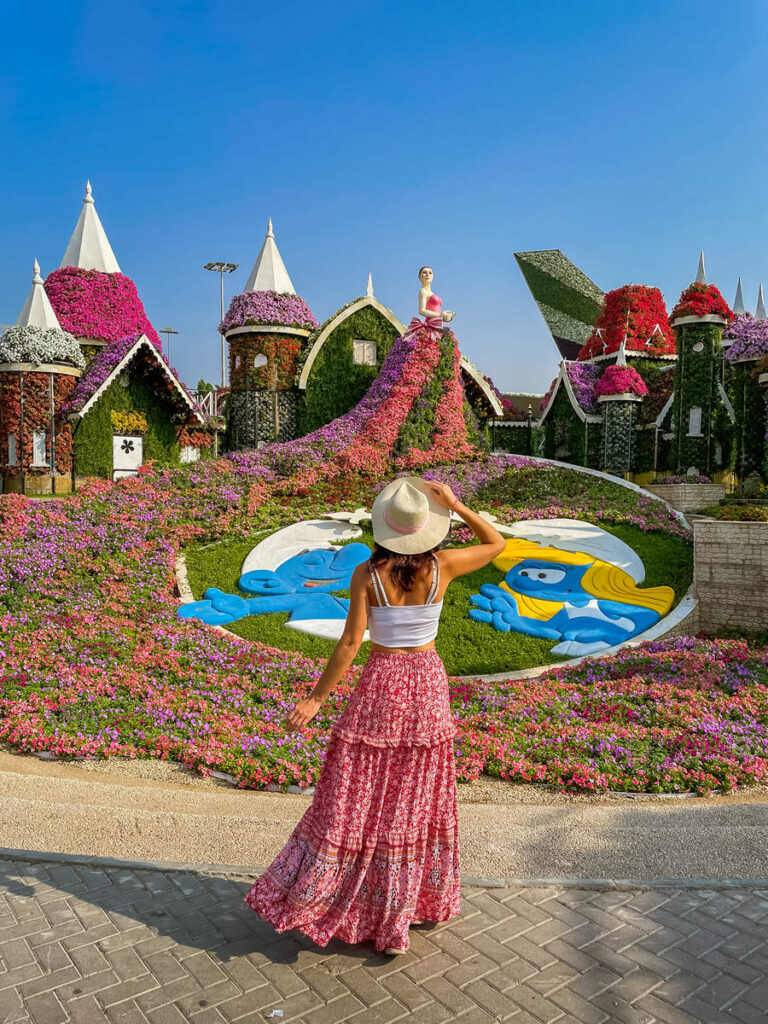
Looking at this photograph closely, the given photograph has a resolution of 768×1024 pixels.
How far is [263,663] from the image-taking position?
9094 mm

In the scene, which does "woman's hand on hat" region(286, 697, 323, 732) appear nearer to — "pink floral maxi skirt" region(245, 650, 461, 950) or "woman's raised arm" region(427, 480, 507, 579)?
"pink floral maxi skirt" region(245, 650, 461, 950)

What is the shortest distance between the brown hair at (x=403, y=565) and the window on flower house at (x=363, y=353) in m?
18.9

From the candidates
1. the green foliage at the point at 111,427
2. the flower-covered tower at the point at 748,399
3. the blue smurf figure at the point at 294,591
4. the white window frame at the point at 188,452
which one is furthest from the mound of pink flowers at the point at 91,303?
the flower-covered tower at the point at 748,399

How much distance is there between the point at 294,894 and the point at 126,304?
21.4 m

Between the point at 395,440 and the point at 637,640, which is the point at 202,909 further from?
the point at 395,440

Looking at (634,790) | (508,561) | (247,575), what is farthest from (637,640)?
(247,575)

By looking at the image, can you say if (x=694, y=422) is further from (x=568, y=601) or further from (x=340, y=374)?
(x=568, y=601)

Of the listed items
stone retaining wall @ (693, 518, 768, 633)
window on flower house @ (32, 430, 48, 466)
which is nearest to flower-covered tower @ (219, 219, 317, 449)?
window on flower house @ (32, 430, 48, 466)

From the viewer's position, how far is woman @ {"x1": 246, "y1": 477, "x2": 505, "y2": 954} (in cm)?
356

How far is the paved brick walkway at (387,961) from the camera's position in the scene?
3.15 metres

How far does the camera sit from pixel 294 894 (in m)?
3.56

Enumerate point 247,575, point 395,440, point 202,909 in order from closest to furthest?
point 202,909
point 247,575
point 395,440

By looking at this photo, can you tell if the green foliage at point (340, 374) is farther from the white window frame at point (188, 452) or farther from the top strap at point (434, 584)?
the top strap at point (434, 584)

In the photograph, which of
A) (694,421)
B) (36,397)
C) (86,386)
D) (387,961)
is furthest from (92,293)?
(387,961)
